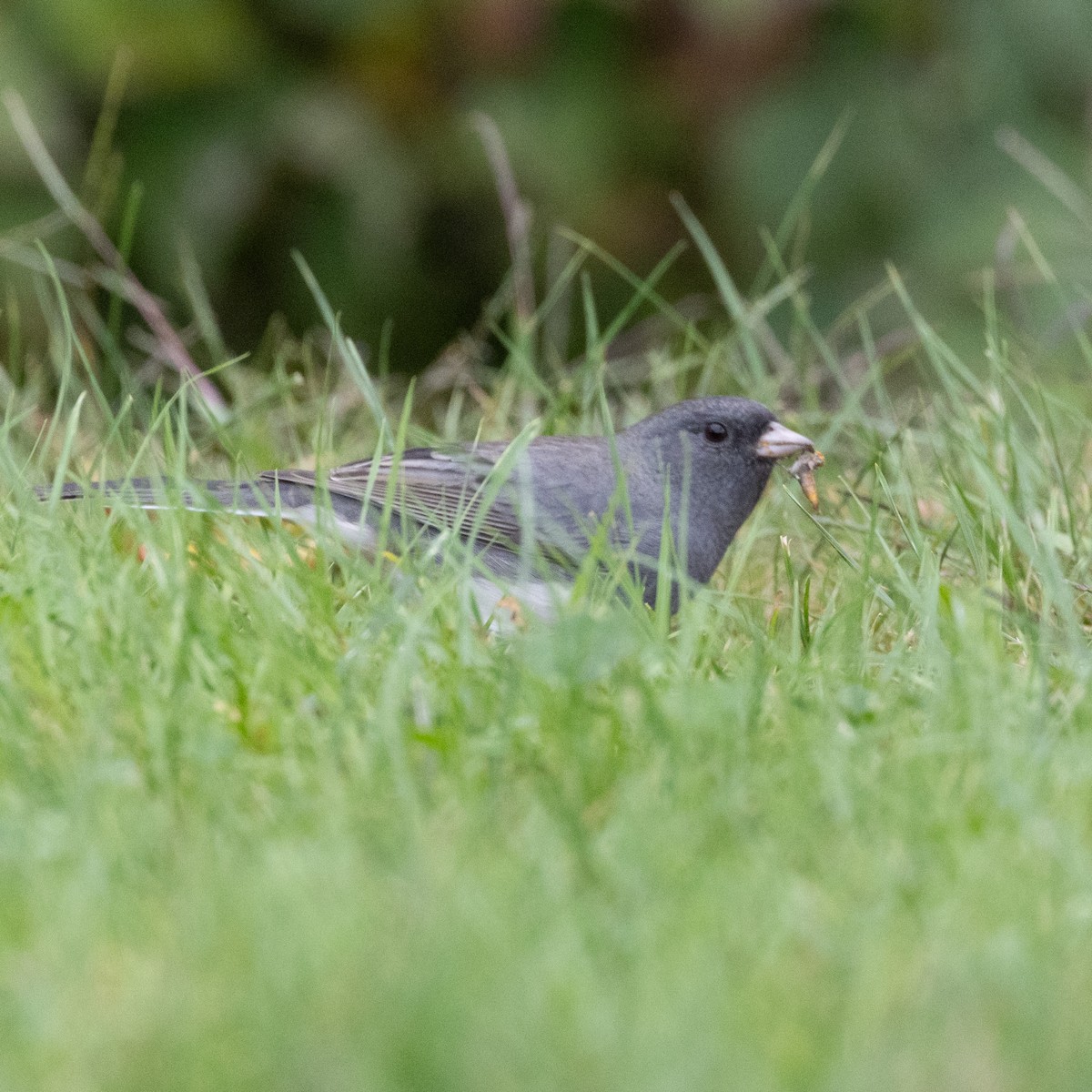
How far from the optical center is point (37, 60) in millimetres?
4555

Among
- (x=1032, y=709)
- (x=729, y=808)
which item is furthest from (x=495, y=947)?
(x=1032, y=709)

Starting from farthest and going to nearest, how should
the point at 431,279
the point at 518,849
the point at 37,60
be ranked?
1. the point at 431,279
2. the point at 37,60
3. the point at 518,849

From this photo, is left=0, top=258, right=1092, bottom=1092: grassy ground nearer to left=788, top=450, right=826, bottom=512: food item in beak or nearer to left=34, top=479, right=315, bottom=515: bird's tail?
left=34, top=479, right=315, bottom=515: bird's tail

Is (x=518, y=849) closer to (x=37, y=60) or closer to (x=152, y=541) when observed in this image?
(x=152, y=541)

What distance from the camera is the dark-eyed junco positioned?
2945 mm

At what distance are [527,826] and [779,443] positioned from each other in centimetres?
155

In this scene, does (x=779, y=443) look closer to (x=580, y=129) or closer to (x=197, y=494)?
(x=197, y=494)

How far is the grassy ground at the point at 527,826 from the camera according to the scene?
4.28ft

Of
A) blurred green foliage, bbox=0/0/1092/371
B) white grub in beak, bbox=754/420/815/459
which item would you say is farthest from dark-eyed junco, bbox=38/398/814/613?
blurred green foliage, bbox=0/0/1092/371

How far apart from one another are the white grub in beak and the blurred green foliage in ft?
5.79

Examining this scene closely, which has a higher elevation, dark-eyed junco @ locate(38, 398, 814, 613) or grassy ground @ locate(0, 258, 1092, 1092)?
grassy ground @ locate(0, 258, 1092, 1092)

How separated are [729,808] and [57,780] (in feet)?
2.34

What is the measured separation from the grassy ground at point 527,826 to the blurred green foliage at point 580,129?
7.68 feet

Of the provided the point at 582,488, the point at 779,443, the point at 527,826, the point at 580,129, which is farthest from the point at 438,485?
the point at 580,129
